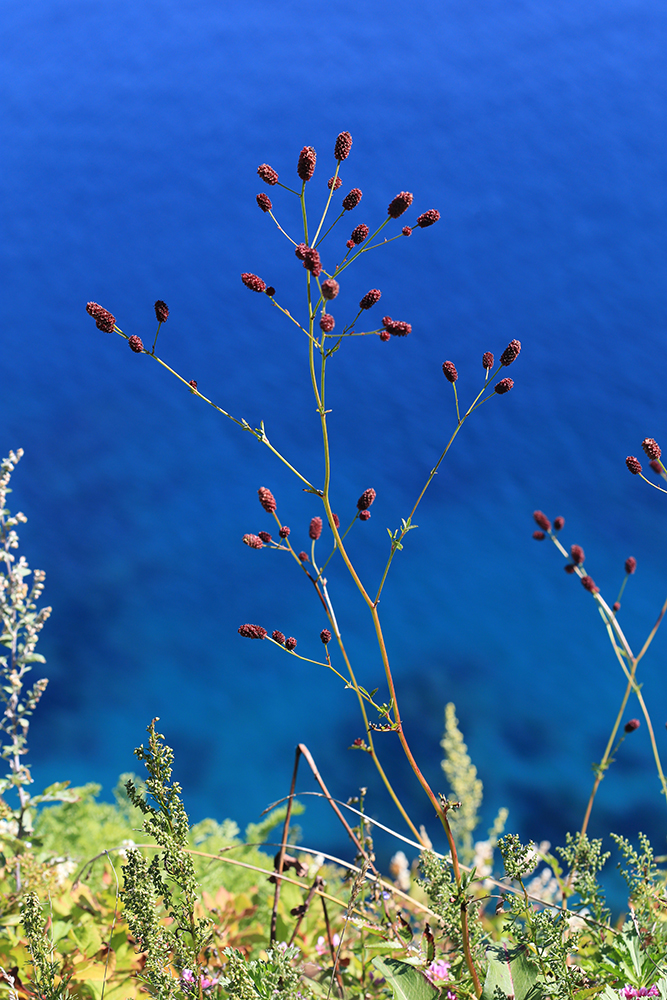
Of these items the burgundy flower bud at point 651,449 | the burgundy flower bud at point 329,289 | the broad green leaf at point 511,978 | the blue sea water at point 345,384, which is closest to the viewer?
the burgundy flower bud at point 329,289

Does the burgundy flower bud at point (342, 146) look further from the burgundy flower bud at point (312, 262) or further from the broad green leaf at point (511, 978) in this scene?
the broad green leaf at point (511, 978)

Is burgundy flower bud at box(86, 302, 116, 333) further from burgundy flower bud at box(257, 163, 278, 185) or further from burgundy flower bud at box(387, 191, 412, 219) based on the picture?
burgundy flower bud at box(387, 191, 412, 219)

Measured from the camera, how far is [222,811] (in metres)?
4.68

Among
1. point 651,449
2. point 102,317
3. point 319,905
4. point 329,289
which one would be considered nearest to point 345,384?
point 319,905

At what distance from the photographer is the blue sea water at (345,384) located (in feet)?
16.3

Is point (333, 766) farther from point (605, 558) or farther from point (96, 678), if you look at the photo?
point (605, 558)

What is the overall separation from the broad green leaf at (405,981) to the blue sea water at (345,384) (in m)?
3.86

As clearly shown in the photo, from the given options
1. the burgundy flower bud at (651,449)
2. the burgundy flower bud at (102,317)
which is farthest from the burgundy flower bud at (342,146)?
the burgundy flower bud at (651,449)

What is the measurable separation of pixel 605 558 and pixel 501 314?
2.17m

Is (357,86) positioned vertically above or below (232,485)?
above

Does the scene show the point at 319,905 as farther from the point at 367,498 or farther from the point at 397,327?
the point at 397,327

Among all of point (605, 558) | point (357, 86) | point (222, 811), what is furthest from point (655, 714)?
point (357, 86)

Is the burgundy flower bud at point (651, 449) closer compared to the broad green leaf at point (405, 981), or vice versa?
the broad green leaf at point (405, 981)

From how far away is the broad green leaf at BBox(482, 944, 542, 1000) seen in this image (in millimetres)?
959
